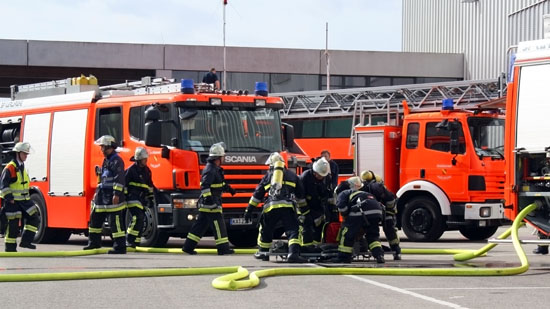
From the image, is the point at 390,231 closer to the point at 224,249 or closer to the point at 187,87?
the point at 224,249

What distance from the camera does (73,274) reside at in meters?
11.9

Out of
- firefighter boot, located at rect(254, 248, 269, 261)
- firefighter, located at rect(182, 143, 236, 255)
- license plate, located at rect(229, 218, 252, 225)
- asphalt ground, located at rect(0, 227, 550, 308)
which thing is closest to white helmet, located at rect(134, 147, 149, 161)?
firefighter, located at rect(182, 143, 236, 255)

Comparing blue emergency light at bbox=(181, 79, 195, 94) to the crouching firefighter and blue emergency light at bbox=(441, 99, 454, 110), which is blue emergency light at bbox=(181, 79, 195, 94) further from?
blue emergency light at bbox=(441, 99, 454, 110)

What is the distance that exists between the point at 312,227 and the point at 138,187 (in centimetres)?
292

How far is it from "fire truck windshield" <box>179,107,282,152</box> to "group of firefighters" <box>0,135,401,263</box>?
1.15 feet

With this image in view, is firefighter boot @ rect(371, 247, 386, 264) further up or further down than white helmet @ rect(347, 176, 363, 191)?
further down

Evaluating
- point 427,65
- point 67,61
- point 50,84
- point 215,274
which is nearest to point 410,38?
point 427,65

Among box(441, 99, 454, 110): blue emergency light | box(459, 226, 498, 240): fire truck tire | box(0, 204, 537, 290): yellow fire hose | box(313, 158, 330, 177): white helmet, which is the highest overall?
box(441, 99, 454, 110): blue emergency light

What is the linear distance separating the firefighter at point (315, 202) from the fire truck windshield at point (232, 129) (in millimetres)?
2339

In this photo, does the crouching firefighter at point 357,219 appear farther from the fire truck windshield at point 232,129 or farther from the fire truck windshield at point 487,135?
the fire truck windshield at point 487,135

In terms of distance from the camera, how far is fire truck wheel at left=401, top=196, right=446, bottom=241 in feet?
64.8

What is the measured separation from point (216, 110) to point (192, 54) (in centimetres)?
2906

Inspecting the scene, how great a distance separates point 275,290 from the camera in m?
11.0

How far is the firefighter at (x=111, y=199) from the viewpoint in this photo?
15602 mm
